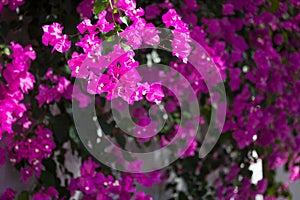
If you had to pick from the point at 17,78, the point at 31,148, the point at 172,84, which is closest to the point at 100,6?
the point at 17,78

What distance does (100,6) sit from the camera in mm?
1091

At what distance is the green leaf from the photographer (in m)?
1.08

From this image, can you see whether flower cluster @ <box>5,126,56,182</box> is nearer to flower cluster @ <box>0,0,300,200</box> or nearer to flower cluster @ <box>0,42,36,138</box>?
flower cluster @ <box>0,0,300,200</box>

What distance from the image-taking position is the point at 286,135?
233 cm

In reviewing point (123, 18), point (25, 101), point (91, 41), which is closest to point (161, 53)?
point (25, 101)

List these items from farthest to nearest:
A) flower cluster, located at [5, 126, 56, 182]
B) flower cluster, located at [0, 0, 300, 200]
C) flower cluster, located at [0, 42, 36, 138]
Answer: flower cluster, located at [5, 126, 56, 182] → flower cluster, located at [0, 42, 36, 138] → flower cluster, located at [0, 0, 300, 200]

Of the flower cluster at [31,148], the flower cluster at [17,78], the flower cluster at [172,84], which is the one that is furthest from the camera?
the flower cluster at [31,148]

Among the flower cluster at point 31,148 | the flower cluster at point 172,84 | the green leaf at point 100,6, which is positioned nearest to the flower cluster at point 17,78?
the flower cluster at point 172,84

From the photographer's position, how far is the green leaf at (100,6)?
3.56 feet

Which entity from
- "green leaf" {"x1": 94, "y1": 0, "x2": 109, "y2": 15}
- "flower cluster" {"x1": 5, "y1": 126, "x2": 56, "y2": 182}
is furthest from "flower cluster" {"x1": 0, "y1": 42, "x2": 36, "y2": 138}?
"green leaf" {"x1": 94, "y1": 0, "x2": 109, "y2": 15}

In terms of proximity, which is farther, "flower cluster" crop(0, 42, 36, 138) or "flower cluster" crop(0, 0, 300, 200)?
"flower cluster" crop(0, 42, 36, 138)

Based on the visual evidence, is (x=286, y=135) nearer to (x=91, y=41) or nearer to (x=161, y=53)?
(x=161, y=53)

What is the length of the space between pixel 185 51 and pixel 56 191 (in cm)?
68

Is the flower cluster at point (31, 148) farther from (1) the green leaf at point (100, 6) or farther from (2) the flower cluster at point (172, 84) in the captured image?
(1) the green leaf at point (100, 6)
